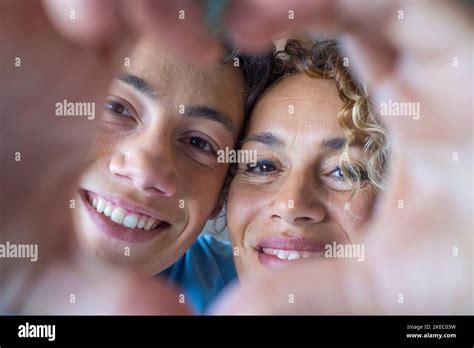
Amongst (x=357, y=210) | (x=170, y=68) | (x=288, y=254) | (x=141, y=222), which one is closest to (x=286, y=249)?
(x=288, y=254)

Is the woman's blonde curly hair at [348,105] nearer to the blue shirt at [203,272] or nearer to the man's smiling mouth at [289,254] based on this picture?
the man's smiling mouth at [289,254]

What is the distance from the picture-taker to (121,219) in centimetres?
103

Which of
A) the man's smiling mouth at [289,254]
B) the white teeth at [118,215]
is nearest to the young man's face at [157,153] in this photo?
the white teeth at [118,215]

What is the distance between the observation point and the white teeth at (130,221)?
3.38 feet

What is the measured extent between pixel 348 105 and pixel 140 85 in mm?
315

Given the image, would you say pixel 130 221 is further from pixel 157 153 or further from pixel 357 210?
pixel 357 210

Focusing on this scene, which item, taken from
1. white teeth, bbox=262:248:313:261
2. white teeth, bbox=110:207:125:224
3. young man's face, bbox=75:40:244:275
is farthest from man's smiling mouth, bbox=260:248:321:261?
white teeth, bbox=110:207:125:224

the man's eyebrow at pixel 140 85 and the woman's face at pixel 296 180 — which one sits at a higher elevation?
the man's eyebrow at pixel 140 85

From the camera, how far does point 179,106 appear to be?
102 centimetres
